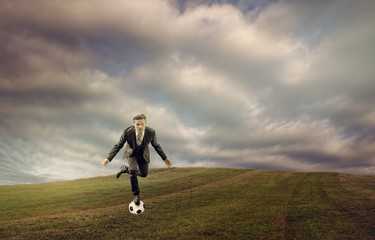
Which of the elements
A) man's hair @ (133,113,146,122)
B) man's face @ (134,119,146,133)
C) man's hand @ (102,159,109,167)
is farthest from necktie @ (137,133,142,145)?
man's hand @ (102,159,109,167)

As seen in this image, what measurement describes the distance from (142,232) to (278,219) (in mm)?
6785

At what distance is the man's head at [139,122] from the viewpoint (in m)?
9.23

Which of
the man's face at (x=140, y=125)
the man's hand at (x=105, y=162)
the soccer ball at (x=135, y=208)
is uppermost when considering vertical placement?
the man's face at (x=140, y=125)

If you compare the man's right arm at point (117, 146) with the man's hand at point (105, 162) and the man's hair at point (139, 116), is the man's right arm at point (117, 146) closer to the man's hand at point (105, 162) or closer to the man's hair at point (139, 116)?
the man's hand at point (105, 162)

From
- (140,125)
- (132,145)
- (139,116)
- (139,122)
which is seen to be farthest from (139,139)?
(139,116)

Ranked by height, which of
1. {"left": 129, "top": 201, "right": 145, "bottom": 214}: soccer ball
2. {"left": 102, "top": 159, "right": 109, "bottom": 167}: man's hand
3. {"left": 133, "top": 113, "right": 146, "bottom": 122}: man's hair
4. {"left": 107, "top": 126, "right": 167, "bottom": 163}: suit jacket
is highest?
{"left": 133, "top": 113, "right": 146, "bottom": 122}: man's hair

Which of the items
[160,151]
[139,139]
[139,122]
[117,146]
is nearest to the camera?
[139,122]

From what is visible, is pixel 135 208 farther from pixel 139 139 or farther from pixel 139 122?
pixel 139 122

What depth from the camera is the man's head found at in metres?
9.23

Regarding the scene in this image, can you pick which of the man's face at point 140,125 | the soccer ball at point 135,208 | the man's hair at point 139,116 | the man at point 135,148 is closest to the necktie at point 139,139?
the man at point 135,148

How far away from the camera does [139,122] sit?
9.23 m

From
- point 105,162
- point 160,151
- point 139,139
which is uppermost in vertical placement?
point 139,139

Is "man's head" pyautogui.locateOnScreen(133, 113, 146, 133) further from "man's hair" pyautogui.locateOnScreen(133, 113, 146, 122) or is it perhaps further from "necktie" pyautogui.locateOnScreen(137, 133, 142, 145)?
"necktie" pyautogui.locateOnScreen(137, 133, 142, 145)

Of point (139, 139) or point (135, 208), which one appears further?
point (135, 208)
